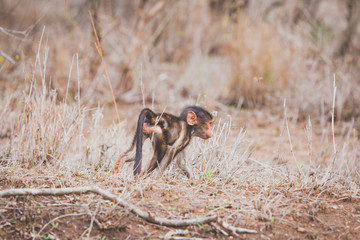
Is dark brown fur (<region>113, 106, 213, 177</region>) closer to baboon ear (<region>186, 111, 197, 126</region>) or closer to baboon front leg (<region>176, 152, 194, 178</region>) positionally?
baboon ear (<region>186, 111, 197, 126</region>)

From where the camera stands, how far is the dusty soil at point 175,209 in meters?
2.22

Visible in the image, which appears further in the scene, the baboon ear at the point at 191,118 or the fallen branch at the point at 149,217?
the baboon ear at the point at 191,118

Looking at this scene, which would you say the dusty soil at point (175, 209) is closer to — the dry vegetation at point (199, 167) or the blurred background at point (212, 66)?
the dry vegetation at point (199, 167)

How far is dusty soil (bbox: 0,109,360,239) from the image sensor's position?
222 centimetres

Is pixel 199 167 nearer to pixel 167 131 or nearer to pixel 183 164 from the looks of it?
pixel 183 164

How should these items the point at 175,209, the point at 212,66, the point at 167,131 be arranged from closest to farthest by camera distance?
the point at 175,209 → the point at 167,131 → the point at 212,66

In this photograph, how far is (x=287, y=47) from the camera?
7.06m

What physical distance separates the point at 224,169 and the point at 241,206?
74cm

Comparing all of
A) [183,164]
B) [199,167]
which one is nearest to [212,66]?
[199,167]

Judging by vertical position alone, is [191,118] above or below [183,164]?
above

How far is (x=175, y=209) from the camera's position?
2.48 metres

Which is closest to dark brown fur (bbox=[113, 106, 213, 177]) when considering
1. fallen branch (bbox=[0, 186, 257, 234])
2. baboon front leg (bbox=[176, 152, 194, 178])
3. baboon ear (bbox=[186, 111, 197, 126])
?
baboon ear (bbox=[186, 111, 197, 126])

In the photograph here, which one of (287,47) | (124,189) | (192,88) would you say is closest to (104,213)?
(124,189)

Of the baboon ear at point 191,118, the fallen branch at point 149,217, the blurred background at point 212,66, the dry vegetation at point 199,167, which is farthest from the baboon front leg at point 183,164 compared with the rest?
the blurred background at point 212,66
